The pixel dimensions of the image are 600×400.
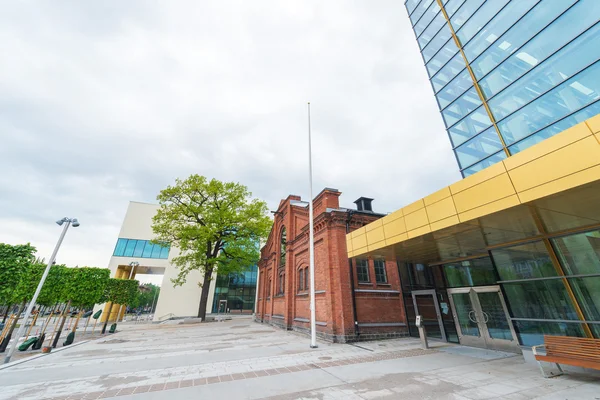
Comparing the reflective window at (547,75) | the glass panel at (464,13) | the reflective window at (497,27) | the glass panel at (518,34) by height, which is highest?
the glass panel at (464,13)

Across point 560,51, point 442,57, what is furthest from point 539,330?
point 442,57

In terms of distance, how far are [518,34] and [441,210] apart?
11.6 meters

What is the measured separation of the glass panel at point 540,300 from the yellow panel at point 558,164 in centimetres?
460

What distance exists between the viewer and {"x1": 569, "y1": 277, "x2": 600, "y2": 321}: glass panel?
6.41 metres

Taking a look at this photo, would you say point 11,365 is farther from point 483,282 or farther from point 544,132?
point 544,132

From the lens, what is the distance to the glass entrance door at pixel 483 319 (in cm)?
923

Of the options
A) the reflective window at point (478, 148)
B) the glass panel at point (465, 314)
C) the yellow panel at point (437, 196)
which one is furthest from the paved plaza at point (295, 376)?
the reflective window at point (478, 148)

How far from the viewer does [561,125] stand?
9.51 meters

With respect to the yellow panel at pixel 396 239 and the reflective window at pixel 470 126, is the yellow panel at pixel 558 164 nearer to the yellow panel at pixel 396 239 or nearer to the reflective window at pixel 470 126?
the yellow panel at pixel 396 239

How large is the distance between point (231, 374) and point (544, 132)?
589 inches

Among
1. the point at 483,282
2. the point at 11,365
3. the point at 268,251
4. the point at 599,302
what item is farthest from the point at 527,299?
the point at 268,251

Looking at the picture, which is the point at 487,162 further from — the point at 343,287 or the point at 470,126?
the point at 343,287

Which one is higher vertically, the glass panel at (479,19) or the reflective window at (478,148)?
the glass panel at (479,19)

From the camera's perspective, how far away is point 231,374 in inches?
276
